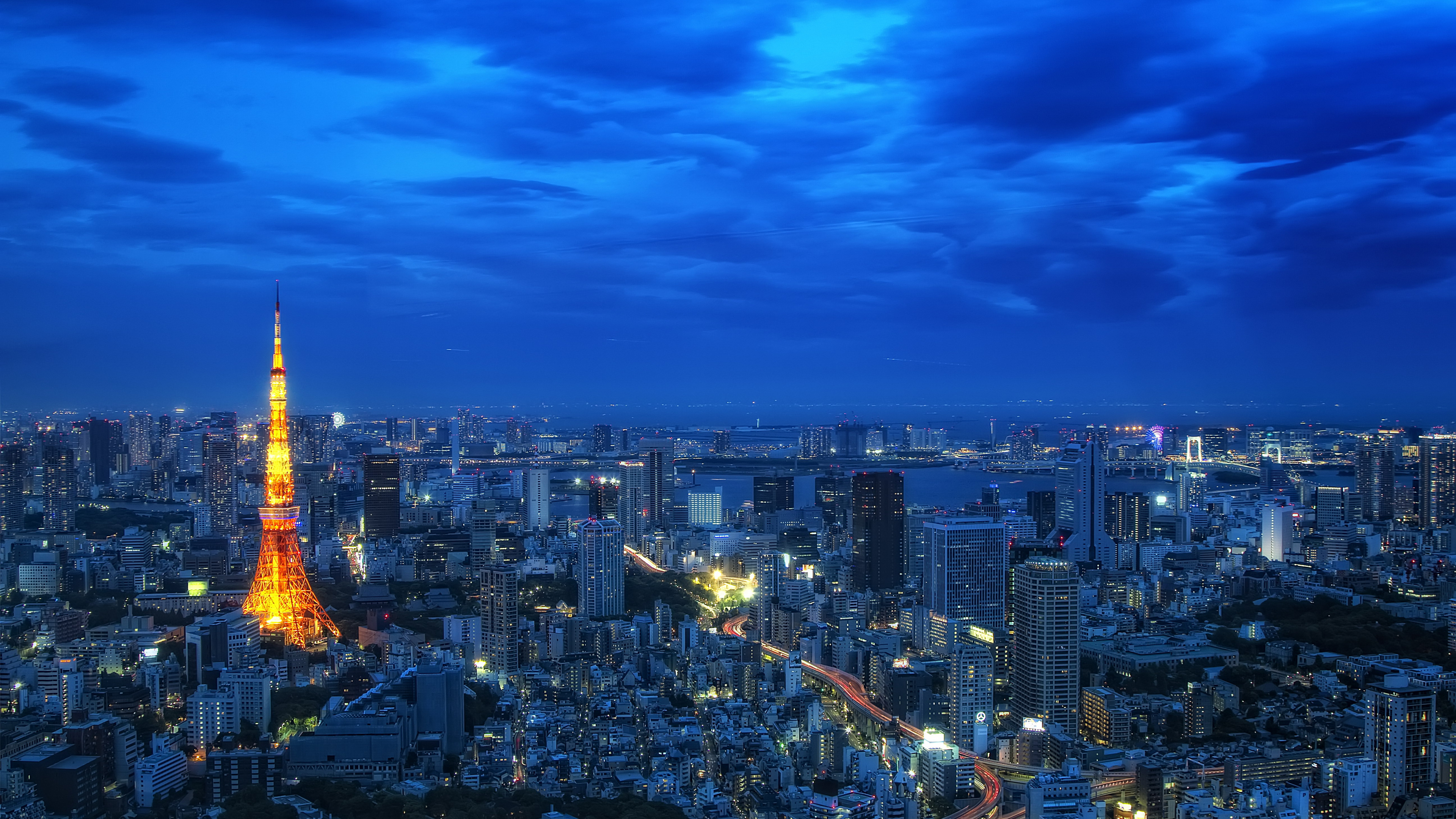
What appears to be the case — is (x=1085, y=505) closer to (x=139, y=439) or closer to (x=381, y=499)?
(x=381, y=499)

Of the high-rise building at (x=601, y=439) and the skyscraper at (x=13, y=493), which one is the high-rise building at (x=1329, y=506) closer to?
the high-rise building at (x=601, y=439)

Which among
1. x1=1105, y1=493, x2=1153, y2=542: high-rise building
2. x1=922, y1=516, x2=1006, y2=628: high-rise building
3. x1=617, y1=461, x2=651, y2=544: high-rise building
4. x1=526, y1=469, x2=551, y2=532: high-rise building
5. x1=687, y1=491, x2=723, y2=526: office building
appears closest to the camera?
x1=922, y1=516, x2=1006, y2=628: high-rise building

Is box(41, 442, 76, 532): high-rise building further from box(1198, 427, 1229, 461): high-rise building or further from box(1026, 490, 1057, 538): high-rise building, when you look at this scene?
box(1198, 427, 1229, 461): high-rise building

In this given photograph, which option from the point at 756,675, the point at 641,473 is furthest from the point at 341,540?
the point at 756,675

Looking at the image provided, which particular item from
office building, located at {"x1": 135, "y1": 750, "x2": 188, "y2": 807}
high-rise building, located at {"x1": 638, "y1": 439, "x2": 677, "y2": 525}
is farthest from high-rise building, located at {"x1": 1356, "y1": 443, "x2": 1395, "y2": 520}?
office building, located at {"x1": 135, "y1": 750, "x2": 188, "y2": 807}

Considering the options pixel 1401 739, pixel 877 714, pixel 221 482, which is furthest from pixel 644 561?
pixel 1401 739

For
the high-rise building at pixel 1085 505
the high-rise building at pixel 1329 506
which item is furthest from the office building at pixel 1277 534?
the high-rise building at pixel 1085 505
